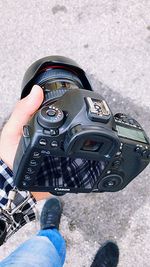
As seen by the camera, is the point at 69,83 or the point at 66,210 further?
the point at 66,210

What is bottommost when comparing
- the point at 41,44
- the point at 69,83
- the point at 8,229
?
the point at 8,229

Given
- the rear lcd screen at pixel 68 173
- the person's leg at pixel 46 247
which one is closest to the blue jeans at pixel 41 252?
the person's leg at pixel 46 247

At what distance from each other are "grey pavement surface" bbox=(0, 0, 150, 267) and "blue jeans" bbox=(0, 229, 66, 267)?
9 cm

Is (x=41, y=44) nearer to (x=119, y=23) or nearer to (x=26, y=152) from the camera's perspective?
(x=119, y=23)

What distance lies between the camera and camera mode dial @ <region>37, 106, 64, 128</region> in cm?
117

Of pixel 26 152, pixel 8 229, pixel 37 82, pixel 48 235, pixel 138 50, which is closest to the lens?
pixel 26 152

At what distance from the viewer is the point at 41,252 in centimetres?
169

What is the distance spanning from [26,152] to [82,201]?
0.86m

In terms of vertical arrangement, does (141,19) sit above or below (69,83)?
below

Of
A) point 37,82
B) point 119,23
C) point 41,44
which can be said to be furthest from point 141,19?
point 37,82

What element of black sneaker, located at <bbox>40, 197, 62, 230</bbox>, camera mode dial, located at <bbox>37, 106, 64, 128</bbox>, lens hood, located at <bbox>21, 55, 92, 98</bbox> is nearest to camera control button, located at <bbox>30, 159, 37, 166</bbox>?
camera mode dial, located at <bbox>37, 106, 64, 128</bbox>

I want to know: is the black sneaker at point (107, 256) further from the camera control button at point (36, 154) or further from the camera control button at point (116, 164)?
the camera control button at point (36, 154)

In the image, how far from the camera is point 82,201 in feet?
6.63

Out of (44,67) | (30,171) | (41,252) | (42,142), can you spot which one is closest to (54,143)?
(42,142)
